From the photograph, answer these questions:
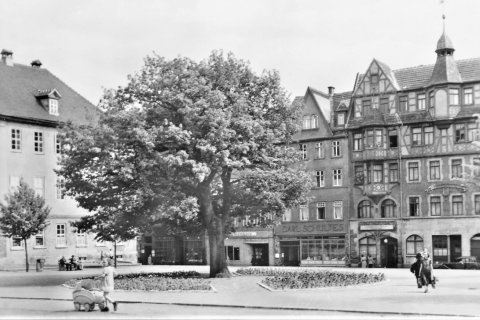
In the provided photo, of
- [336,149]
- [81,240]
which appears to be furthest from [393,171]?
[81,240]

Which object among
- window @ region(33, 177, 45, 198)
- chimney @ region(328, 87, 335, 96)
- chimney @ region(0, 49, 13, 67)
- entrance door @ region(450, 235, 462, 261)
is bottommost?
entrance door @ region(450, 235, 462, 261)

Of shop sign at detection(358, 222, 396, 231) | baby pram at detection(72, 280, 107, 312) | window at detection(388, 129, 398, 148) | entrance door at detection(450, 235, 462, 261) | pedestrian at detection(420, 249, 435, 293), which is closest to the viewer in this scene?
baby pram at detection(72, 280, 107, 312)

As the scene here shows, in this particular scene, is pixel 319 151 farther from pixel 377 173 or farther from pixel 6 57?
pixel 6 57

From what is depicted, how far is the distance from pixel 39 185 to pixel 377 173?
29.0 meters

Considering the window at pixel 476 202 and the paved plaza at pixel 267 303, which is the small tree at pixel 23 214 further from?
the window at pixel 476 202

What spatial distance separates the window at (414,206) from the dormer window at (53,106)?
31.4 m

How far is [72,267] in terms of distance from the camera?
62.1m

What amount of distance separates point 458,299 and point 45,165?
151ft

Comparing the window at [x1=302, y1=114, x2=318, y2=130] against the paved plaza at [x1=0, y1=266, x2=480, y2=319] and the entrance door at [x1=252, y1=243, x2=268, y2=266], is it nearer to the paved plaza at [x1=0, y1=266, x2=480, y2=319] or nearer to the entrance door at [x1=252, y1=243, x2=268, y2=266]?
the entrance door at [x1=252, y1=243, x2=268, y2=266]

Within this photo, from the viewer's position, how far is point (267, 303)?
87.5 ft

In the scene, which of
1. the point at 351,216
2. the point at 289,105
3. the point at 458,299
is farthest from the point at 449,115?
the point at 458,299

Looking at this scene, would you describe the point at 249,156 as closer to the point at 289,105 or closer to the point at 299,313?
the point at 289,105

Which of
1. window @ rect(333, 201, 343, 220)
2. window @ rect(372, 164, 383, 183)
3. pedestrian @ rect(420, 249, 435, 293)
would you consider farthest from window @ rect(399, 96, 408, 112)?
pedestrian @ rect(420, 249, 435, 293)

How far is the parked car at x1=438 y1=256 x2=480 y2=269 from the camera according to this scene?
61031 mm
